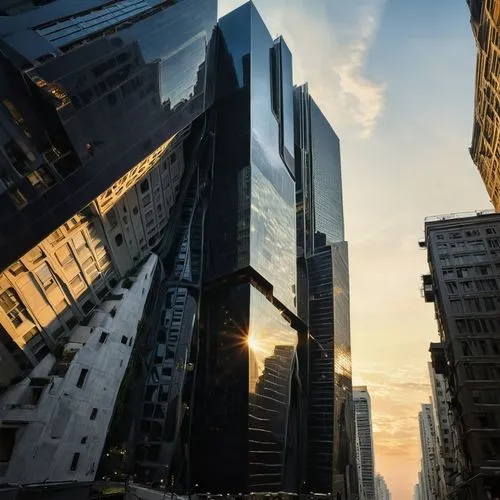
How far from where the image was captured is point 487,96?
176 ft

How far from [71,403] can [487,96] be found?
59894mm

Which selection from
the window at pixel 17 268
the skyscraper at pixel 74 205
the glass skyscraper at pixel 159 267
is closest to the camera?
the skyscraper at pixel 74 205

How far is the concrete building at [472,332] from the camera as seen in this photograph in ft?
147

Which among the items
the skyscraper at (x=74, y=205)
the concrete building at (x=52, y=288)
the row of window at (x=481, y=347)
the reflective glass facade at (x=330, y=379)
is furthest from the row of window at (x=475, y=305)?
the reflective glass facade at (x=330, y=379)

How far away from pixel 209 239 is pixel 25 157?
173ft

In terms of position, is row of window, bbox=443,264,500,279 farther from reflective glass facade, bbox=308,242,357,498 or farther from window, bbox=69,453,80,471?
window, bbox=69,453,80,471

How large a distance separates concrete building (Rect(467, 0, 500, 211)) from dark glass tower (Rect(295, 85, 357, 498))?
51872mm

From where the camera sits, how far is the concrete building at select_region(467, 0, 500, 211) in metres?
46.5

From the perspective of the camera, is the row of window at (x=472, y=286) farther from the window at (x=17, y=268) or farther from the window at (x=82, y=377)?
the window at (x=17, y=268)

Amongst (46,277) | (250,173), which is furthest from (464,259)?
(46,277)

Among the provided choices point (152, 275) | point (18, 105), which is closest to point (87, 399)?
point (152, 275)

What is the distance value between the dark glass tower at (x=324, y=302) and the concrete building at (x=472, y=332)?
37135mm

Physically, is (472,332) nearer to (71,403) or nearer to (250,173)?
(71,403)

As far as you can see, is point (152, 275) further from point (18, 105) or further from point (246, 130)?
point (246, 130)
